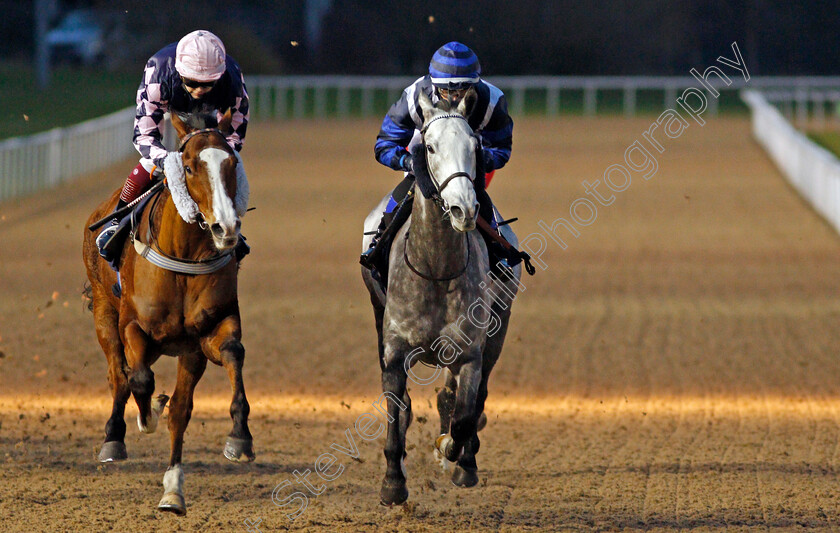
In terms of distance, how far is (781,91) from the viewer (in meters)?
36.9

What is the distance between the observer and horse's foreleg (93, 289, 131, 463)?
5.97 m

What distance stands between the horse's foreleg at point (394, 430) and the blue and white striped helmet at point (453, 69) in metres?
1.18

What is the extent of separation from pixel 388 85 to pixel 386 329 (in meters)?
29.9

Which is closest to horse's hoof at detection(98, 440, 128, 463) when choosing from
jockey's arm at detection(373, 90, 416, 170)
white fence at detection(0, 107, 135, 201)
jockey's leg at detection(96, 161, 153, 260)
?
jockey's leg at detection(96, 161, 153, 260)

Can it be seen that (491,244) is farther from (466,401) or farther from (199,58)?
(199,58)

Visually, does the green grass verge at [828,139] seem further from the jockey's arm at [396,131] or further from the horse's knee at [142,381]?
the horse's knee at [142,381]

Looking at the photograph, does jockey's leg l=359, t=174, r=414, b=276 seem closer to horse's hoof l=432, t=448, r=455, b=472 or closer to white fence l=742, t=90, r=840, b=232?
horse's hoof l=432, t=448, r=455, b=472

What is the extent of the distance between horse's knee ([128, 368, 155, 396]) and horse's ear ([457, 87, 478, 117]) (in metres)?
1.70

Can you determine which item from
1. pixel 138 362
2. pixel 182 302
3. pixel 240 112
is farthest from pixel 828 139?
pixel 138 362

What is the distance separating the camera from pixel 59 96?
33.8 meters

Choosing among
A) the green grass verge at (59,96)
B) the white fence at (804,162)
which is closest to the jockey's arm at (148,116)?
the white fence at (804,162)

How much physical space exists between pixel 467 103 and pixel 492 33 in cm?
3777

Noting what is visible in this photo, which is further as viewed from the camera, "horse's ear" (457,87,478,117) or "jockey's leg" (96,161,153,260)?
"jockey's leg" (96,161,153,260)

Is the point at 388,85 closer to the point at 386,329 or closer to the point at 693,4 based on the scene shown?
the point at 693,4
